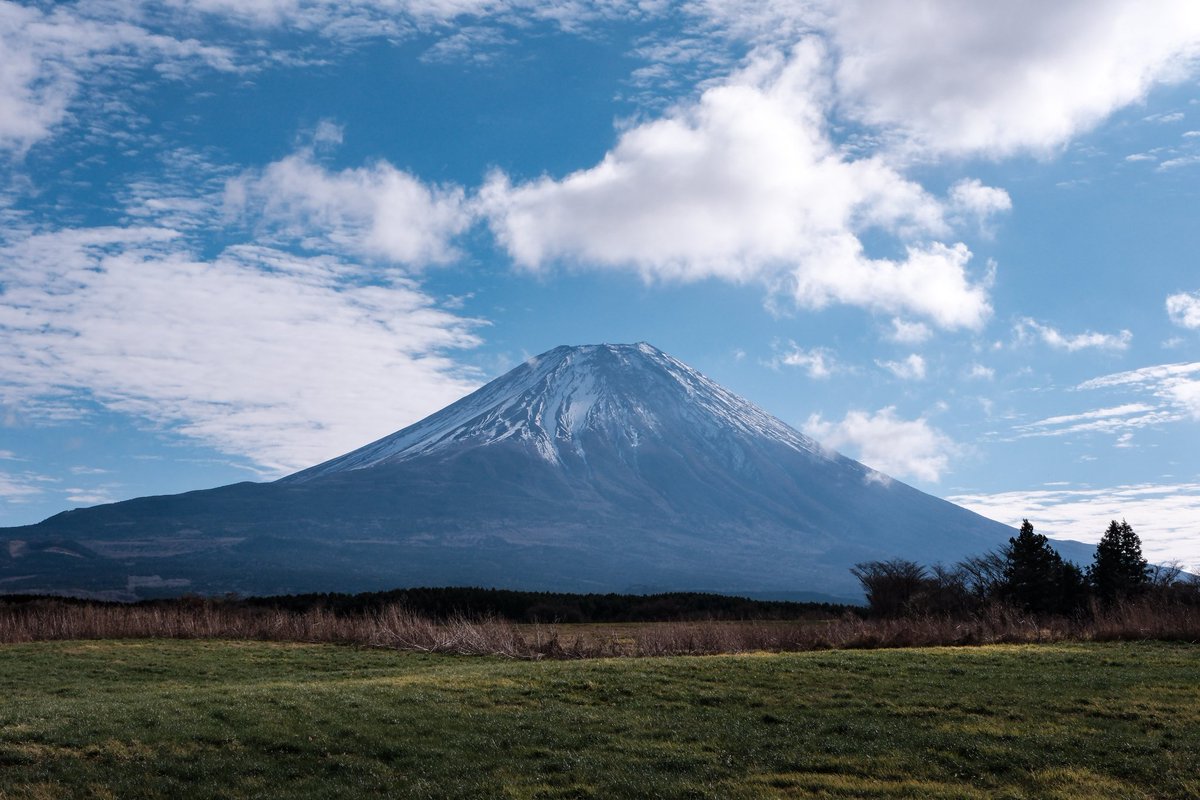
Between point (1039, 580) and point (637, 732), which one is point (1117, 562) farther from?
point (637, 732)

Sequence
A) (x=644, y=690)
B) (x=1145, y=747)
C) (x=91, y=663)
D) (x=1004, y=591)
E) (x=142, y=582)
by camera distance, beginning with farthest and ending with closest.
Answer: (x=142, y=582)
(x=1004, y=591)
(x=91, y=663)
(x=644, y=690)
(x=1145, y=747)

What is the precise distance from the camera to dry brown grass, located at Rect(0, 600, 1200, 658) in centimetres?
2900

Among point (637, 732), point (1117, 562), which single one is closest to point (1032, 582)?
point (1117, 562)

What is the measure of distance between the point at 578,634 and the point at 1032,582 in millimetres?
29564

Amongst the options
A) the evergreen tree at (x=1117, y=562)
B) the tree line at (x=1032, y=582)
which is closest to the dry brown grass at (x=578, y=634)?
the tree line at (x=1032, y=582)

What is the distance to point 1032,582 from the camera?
5206 centimetres

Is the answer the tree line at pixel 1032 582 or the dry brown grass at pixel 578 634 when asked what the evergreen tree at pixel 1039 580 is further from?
the dry brown grass at pixel 578 634

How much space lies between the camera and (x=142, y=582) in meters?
182

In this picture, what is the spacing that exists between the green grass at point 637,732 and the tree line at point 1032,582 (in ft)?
95.2

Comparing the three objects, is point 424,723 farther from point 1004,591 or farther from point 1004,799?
point 1004,591

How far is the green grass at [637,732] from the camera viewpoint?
12172 mm

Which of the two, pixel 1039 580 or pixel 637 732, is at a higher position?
pixel 1039 580

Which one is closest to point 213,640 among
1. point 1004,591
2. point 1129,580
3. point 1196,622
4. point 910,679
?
point 910,679

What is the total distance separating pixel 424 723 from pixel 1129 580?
4954cm
